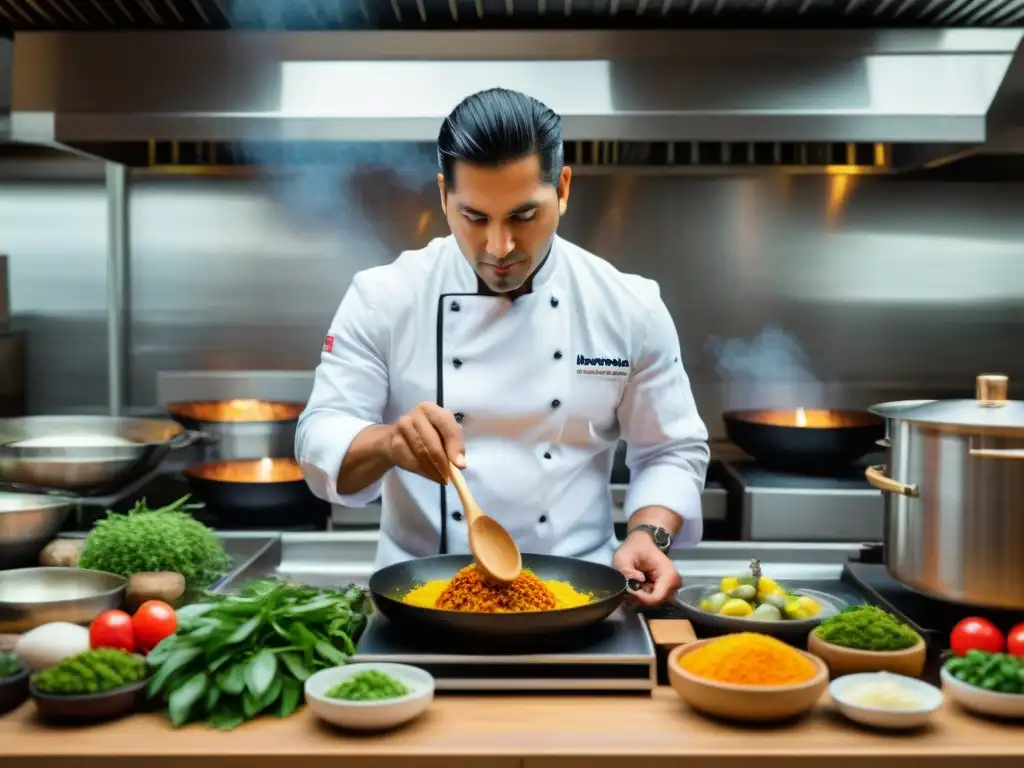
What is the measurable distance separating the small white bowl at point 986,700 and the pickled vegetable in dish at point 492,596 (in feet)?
1.71

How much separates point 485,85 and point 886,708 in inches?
75.1

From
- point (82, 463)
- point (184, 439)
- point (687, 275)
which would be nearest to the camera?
point (82, 463)

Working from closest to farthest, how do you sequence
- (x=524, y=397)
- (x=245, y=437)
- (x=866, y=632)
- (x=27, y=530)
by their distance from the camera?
(x=866, y=632), (x=524, y=397), (x=27, y=530), (x=245, y=437)

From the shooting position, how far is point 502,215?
1.77 meters

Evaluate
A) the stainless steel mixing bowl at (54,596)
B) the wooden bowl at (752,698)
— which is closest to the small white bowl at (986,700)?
the wooden bowl at (752,698)

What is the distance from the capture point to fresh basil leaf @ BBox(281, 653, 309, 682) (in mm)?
1487

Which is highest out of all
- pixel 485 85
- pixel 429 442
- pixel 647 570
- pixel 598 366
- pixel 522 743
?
pixel 485 85

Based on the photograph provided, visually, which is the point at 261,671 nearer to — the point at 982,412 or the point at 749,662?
the point at 749,662

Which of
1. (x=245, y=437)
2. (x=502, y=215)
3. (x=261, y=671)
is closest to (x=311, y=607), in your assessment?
(x=261, y=671)

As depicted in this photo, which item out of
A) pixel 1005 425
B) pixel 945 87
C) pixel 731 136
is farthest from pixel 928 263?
pixel 1005 425

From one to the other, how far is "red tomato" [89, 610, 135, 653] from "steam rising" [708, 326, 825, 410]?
2.43 metres

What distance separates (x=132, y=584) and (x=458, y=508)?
62 cm

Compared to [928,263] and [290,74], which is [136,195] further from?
[928,263]

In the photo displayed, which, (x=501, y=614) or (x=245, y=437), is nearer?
(x=501, y=614)
